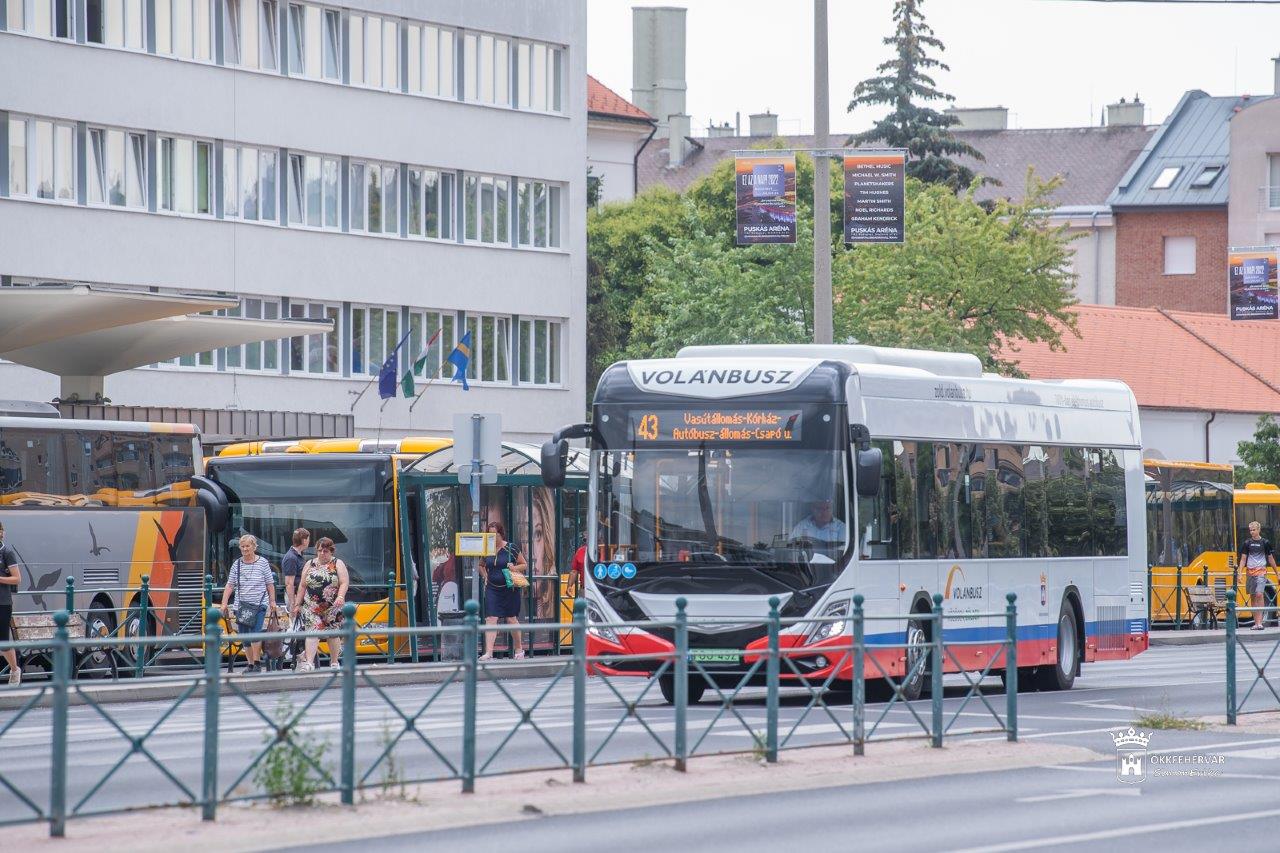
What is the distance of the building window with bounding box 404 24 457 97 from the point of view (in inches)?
1977

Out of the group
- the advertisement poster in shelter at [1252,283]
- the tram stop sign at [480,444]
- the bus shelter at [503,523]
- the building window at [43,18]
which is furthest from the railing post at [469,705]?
the building window at [43,18]

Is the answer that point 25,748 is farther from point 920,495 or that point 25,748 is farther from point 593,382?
point 593,382

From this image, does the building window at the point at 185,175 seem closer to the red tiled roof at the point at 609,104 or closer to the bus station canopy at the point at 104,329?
the bus station canopy at the point at 104,329

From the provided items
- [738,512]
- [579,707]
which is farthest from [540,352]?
[579,707]

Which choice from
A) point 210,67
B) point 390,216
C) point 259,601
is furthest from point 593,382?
point 259,601

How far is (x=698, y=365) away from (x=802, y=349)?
128 centimetres

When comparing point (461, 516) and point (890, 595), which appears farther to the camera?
point (461, 516)

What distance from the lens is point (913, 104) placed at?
225ft

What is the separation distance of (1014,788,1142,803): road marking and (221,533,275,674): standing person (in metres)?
12.8

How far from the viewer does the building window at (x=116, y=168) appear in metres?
44.8

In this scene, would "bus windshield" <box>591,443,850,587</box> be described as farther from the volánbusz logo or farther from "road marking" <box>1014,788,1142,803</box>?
"road marking" <box>1014,788,1142,803</box>

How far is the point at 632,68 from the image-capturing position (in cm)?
10394

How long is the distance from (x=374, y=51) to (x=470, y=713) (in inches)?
1500

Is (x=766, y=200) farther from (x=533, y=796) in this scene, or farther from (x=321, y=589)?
(x=533, y=796)
